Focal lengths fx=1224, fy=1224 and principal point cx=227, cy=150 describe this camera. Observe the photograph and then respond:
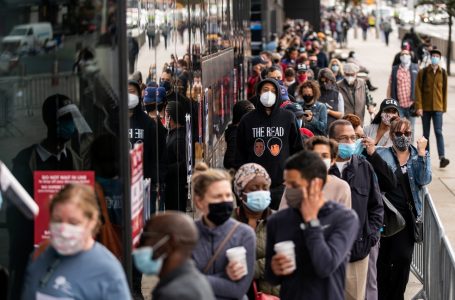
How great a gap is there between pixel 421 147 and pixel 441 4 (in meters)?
30.8

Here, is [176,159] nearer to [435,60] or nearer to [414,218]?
[414,218]

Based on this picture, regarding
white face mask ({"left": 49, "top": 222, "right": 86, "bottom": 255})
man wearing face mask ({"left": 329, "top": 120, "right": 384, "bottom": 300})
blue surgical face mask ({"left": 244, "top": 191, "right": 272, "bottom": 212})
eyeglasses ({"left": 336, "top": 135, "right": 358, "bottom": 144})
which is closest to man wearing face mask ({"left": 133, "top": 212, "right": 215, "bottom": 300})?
white face mask ({"left": 49, "top": 222, "right": 86, "bottom": 255})

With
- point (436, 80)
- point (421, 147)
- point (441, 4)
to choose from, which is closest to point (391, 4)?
point (441, 4)

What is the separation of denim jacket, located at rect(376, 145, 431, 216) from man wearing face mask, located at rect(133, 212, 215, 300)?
511 centimetres

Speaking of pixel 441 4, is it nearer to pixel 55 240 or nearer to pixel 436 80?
pixel 436 80

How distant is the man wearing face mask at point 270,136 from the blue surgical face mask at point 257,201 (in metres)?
3.30

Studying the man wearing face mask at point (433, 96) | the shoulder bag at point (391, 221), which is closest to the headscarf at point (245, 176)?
the shoulder bag at point (391, 221)

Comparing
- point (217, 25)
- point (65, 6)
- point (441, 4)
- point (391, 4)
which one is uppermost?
point (65, 6)

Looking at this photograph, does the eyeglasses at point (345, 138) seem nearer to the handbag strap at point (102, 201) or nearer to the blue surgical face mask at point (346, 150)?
the blue surgical face mask at point (346, 150)

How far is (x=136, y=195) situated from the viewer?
20.5ft

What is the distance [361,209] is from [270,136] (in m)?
2.40

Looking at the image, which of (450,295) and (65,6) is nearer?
(65,6)

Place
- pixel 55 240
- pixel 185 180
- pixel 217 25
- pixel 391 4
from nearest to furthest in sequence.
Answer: pixel 55 240 → pixel 185 180 → pixel 217 25 → pixel 391 4

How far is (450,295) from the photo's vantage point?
25.3 feet
